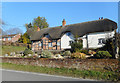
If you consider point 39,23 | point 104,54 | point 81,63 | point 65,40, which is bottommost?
point 81,63

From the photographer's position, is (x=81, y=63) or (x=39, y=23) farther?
(x=39, y=23)

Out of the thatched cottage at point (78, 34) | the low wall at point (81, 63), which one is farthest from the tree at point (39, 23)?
the low wall at point (81, 63)

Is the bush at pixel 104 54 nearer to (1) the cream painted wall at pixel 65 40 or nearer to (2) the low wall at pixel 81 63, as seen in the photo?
(2) the low wall at pixel 81 63

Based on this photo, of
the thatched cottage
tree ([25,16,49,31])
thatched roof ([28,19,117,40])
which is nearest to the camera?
thatched roof ([28,19,117,40])

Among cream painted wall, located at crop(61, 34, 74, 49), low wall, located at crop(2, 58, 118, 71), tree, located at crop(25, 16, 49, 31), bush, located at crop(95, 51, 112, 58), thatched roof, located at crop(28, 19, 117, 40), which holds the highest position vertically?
tree, located at crop(25, 16, 49, 31)

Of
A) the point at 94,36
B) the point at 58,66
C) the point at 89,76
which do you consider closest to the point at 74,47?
the point at 94,36

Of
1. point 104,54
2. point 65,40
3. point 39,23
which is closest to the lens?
point 104,54

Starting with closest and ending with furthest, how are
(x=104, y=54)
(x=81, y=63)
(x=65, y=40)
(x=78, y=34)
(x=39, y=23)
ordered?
(x=81, y=63)
(x=104, y=54)
(x=78, y=34)
(x=65, y=40)
(x=39, y=23)

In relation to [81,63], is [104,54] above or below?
above

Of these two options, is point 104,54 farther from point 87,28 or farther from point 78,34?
point 87,28

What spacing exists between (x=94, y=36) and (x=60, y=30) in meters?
9.51

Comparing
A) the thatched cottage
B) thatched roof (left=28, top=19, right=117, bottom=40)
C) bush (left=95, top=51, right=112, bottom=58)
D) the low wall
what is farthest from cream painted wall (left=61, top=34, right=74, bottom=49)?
the low wall

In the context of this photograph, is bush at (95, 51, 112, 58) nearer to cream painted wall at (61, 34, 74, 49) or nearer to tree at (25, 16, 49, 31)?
cream painted wall at (61, 34, 74, 49)

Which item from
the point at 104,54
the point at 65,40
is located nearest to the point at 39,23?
the point at 65,40
